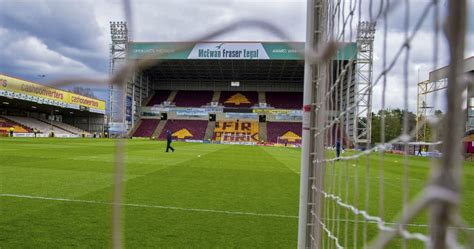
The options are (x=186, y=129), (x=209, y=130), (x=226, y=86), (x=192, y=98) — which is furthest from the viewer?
(x=226, y=86)

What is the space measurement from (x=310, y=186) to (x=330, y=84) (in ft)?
2.24

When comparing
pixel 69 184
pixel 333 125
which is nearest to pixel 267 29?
pixel 333 125

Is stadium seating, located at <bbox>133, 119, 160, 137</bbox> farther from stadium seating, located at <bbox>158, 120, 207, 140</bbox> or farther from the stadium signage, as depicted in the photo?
the stadium signage

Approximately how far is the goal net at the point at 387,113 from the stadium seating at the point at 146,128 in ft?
134

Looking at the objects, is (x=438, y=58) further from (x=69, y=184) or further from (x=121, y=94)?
(x=69, y=184)

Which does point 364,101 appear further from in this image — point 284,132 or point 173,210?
point 284,132

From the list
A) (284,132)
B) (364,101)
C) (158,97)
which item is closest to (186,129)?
(158,97)

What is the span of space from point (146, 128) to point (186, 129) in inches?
178

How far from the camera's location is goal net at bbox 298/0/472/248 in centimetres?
65

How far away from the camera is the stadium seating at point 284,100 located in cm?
4406

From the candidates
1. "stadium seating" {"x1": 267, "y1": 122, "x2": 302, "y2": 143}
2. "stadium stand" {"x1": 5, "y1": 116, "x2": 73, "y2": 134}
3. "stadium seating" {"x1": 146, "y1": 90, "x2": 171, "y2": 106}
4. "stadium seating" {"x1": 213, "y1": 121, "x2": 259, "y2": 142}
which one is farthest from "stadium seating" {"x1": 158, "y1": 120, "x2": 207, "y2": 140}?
"stadium stand" {"x1": 5, "y1": 116, "x2": 73, "y2": 134}

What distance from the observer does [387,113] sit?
1.50 m

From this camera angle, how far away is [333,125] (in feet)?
8.07

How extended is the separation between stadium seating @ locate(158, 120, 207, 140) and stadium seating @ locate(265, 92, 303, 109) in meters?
7.97
